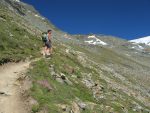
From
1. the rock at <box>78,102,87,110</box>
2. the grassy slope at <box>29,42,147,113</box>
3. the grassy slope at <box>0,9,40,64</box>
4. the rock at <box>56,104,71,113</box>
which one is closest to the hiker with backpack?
the grassy slope at <box>29,42,147,113</box>

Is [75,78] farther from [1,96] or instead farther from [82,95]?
[1,96]

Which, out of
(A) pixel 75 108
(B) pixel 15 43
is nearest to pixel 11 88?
(A) pixel 75 108

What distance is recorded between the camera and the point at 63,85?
31.8 meters

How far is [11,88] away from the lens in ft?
94.4

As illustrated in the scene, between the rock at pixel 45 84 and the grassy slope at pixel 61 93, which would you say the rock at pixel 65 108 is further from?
the rock at pixel 45 84

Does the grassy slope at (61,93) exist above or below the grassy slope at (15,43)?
below

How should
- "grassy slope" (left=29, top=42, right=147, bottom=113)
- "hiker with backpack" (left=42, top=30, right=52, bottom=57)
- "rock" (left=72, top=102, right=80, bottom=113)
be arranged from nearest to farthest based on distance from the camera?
"grassy slope" (left=29, top=42, right=147, bottom=113) < "rock" (left=72, top=102, right=80, bottom=113) < "hiker with backpack" (left=42, top=30, right=52, bottom=57)

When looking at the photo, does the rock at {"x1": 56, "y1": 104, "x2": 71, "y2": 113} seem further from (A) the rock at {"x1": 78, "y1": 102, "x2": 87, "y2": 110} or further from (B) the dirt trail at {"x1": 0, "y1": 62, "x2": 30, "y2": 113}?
(B) the dirt trail at {"x1": 0, "y1": 62, "x2": 30, "y2": 113}

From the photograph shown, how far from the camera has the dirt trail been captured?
25516 mm

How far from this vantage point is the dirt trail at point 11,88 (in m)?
25.5

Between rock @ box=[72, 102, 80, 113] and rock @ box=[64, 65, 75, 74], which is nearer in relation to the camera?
rock @ box=[72, 102, 80, 113]

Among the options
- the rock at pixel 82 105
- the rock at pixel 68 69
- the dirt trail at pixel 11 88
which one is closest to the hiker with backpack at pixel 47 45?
the rock at pixel 68 69

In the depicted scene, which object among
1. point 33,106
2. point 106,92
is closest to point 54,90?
point 33,106

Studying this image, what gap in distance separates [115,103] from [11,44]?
1352 cm
